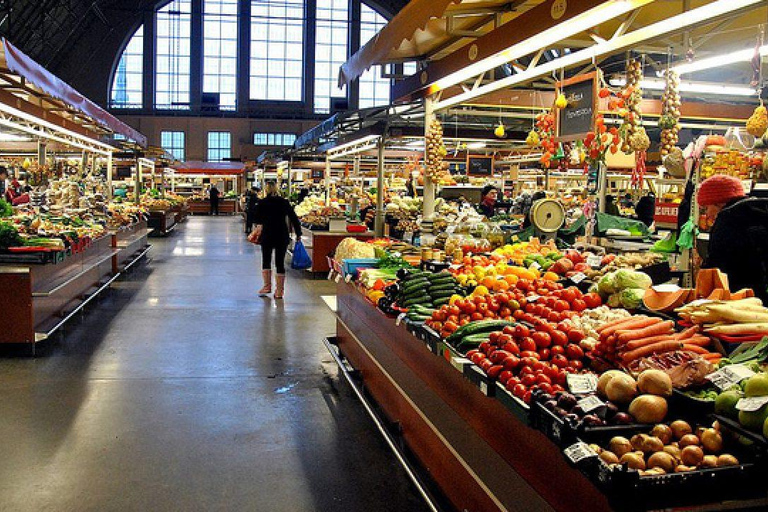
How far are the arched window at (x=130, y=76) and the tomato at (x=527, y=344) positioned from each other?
44.2 m

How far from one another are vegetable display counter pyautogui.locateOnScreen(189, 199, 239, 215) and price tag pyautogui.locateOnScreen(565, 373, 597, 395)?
38.0m

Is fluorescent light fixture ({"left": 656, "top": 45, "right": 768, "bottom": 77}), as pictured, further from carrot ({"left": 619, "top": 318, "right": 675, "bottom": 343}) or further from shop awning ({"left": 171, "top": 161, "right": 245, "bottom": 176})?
shop awning ({"left": 171, "top": 161, "right": 245, "bottom": 176})

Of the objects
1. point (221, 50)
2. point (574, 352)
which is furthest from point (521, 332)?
point (221, 50)

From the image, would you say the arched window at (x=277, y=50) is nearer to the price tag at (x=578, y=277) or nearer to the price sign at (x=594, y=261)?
the price sign at (x=594, y=261)

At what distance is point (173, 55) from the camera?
143 feet

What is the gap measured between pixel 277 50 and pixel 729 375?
4478cm

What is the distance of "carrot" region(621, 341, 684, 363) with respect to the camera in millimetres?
2669

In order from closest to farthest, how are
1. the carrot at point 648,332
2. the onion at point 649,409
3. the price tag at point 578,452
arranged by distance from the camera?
the price tag at point 578,452 → the onion at point 649,409 → the carrot at point 648,332

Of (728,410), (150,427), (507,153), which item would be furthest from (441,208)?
(507,153)

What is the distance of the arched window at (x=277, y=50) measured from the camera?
43.8 m

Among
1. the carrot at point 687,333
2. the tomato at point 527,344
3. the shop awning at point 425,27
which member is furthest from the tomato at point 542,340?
the shop awning at point 425,27

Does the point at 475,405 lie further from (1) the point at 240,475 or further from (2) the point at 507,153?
(2) the point at 507,153

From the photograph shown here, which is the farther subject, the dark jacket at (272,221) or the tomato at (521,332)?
the dark jacket at (272,221)

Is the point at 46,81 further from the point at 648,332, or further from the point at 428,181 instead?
the point at 648,332
